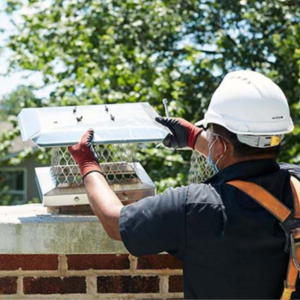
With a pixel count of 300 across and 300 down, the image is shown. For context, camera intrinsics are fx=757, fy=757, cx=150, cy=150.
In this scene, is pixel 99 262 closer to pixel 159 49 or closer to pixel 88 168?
pixel 88 168

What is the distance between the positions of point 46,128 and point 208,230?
841mm

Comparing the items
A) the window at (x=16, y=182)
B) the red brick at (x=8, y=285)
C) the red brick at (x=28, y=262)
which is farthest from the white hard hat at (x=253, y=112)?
the window at (x=16, y=182)

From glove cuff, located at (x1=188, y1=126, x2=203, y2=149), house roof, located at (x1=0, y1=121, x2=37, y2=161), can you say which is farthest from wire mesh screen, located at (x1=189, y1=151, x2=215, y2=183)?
house roof, located at (x1=0, y1=121, x2=37, y2=161)

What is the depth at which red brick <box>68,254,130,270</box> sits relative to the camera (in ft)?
9.52

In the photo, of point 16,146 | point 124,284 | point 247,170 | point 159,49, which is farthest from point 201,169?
point 16,146

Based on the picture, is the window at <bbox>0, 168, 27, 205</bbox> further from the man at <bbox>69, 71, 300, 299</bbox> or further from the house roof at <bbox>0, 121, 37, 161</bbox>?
the man at <bbox>69, 71, 300, 299</bbox>

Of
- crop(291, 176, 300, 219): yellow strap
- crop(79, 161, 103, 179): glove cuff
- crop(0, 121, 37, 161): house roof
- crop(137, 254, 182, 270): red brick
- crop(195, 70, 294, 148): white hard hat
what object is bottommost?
crop(0, 121, 37, 161): house roof

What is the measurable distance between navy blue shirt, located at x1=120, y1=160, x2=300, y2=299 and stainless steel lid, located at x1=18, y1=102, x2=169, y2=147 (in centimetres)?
50

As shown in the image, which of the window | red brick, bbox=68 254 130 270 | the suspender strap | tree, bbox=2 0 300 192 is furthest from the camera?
the window

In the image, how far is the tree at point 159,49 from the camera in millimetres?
8422

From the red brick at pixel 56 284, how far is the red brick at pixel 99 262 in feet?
0.18

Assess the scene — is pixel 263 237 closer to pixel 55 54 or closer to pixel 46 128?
pixel 46 128

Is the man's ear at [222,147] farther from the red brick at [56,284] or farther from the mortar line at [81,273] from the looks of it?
the red brick at [56,284]

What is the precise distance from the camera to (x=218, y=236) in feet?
7.30
